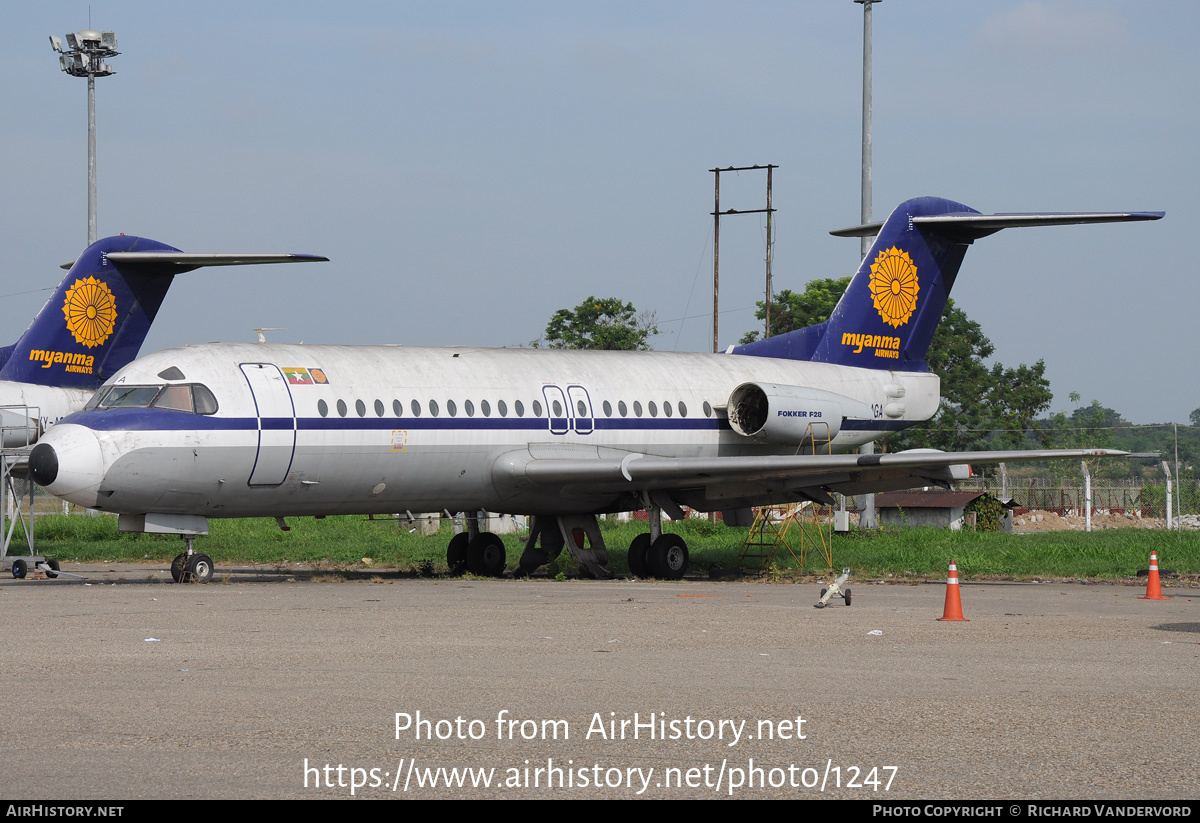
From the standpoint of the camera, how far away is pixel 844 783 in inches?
271

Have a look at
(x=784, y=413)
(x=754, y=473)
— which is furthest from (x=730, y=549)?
(x=754, y=473)

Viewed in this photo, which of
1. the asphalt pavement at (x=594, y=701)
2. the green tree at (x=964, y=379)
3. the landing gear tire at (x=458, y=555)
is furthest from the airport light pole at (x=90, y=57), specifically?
the green tree at (x=964, y=379)

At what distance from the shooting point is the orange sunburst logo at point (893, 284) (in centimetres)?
2748

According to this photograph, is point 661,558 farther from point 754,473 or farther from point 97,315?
point 97,315

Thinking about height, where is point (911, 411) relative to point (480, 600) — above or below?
above

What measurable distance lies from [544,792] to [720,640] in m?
6.30

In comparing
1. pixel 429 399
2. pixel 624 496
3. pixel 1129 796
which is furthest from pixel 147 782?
pixel 624 496

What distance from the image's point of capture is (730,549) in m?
30.3

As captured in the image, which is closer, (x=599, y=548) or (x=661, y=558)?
(x=661, y=558)

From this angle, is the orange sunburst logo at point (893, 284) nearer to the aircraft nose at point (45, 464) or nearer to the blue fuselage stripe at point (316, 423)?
the blue fuselage stripe at point (316, 423)

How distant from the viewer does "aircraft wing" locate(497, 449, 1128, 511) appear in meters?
21.4

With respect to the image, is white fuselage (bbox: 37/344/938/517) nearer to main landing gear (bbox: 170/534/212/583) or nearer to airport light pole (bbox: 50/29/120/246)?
main landing gear (bbox: 170/534/212/583)

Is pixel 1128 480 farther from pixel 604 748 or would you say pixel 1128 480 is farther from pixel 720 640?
pixel 604 748

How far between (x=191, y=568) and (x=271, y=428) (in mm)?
2128
